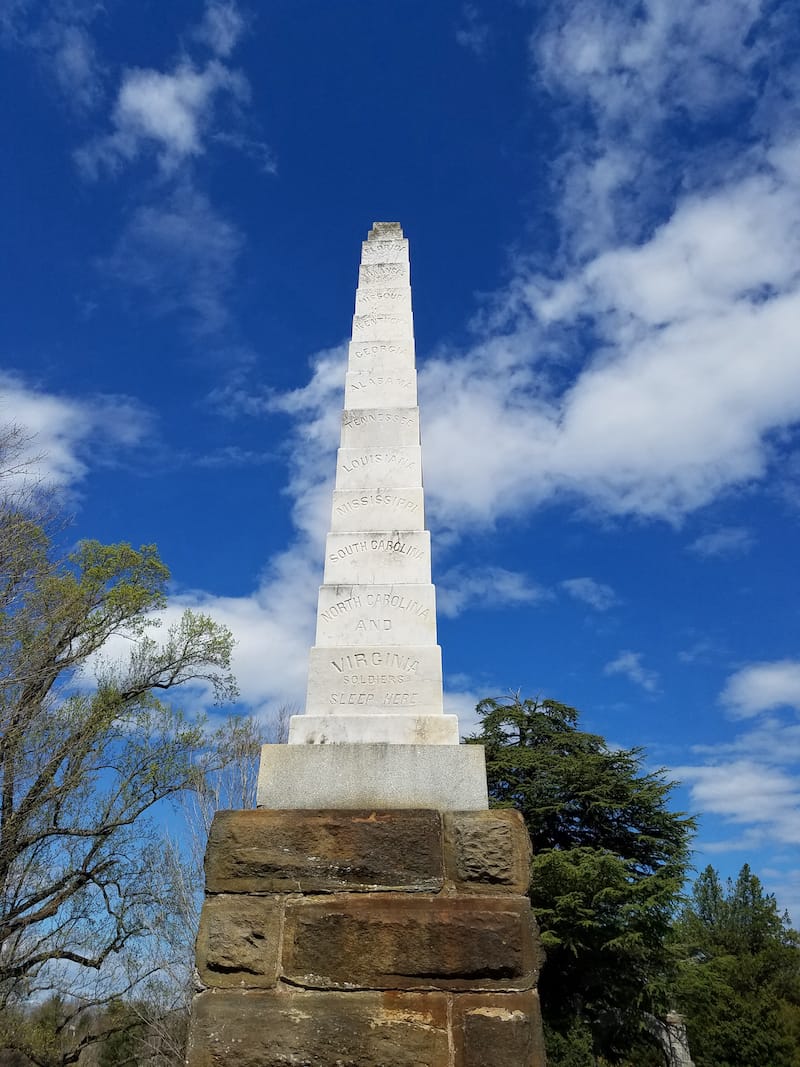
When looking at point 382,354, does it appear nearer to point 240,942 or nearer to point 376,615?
point 376,615

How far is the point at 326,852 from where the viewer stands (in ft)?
10.1

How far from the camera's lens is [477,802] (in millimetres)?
3301

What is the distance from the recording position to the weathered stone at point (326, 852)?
304 centimetres

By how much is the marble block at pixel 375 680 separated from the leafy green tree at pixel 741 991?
21.4 metres

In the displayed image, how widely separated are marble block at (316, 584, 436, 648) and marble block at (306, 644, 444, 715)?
3.3 inches

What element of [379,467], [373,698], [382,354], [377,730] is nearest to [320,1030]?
[377,730]

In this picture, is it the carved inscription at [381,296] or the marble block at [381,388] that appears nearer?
the marble block at [381,388]

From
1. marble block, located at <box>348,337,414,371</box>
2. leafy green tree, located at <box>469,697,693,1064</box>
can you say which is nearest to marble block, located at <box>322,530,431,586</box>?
marble block, located at <box>348,337,414,371</box>

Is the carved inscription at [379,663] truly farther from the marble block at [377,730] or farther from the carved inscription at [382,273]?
the carved inscription at [382,273]

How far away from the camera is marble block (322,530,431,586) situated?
4.23 metres

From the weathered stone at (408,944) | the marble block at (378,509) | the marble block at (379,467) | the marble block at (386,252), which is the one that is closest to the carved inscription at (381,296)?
the marble block at (386,252)

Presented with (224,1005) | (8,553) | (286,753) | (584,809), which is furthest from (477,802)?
(584,809)

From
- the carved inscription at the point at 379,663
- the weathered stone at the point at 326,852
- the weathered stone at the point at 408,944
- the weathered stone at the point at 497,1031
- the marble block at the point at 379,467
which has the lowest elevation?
the weathered stone at the point at 497,1031

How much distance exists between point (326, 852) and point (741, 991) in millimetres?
29568
